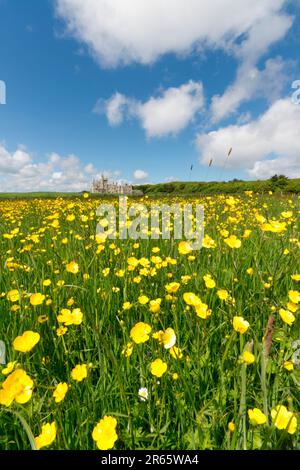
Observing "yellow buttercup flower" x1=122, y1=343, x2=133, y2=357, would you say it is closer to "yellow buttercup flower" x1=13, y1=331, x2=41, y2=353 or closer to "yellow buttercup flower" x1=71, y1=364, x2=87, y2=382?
"yellow buttercup flower" x1=71, y1=364, x2=87, y2=382

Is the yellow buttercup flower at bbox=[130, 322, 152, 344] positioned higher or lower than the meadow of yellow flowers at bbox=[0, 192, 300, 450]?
higher

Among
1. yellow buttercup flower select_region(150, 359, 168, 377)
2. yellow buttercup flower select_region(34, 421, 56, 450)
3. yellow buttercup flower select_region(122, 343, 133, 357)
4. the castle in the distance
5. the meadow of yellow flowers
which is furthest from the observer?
the castle in the distance

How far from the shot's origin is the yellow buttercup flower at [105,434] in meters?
0.87

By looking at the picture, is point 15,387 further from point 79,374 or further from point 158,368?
point 158,368

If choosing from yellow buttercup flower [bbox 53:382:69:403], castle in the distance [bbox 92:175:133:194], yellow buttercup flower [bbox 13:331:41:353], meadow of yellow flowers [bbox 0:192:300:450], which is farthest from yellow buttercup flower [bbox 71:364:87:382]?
castle in the distance [bbox 92:175:133:194]

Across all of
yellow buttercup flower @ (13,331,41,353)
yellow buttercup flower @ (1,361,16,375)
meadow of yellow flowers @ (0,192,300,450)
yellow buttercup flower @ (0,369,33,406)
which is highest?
yellow buttercup flower @ (13,331,41,353)

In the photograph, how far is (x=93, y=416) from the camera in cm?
111

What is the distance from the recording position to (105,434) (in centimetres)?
92

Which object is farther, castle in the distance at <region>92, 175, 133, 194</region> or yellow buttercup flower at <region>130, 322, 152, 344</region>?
castle in the distance at <region>92, 175, 133, 194</region>

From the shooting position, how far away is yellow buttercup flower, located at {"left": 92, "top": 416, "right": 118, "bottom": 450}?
875 mm

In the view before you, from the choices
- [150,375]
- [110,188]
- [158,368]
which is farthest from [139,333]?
[110,188]
